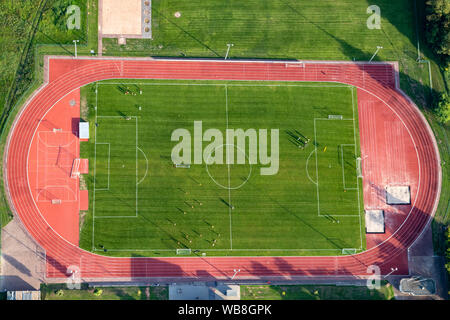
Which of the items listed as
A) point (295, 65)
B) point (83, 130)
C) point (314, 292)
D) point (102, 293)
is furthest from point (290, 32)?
point (102, 293)

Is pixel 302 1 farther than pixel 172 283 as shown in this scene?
Yes

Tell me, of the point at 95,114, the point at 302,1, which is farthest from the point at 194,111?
the point at 302,1

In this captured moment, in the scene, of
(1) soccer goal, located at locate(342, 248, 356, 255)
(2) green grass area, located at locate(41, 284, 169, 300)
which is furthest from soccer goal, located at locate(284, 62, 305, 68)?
(2) green grass area, located at locate(41, 284, 169, 300)

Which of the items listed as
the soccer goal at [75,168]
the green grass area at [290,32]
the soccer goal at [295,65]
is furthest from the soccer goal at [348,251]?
the soccer goal at [75,168]

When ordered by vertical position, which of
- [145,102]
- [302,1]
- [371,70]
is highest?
[302,1]

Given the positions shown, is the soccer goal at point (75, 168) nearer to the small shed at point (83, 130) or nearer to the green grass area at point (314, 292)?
the small shed at point (83, 130)
